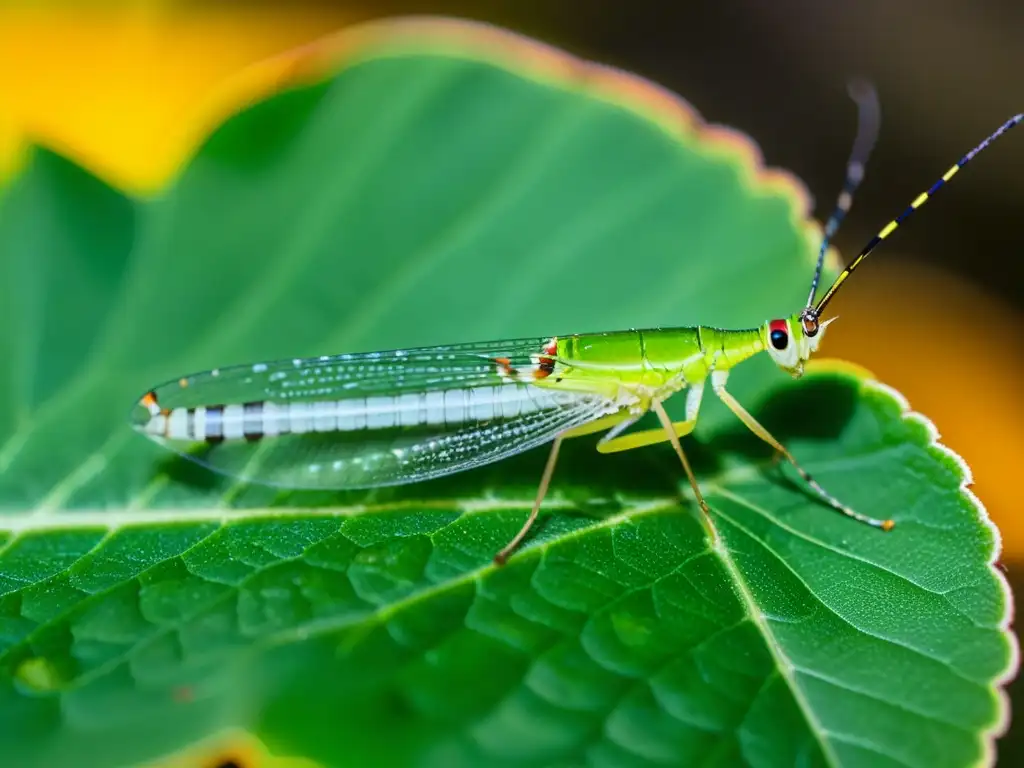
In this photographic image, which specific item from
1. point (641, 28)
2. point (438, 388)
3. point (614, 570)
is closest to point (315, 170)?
point (438, 388)

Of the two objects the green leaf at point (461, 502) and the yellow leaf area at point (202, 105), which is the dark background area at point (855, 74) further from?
the green leaf at point (461, 502)

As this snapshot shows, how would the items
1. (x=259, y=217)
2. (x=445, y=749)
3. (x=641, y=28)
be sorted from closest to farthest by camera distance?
(x=445, y=749) → (x=259, y=217) → (x=641, y=28)

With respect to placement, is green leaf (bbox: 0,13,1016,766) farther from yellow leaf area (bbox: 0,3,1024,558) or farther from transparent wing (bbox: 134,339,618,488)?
yellow leaf area (bbox: 0,3,1024,558)

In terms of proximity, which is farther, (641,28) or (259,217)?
(641,28)

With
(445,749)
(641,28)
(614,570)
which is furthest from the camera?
(641,28)

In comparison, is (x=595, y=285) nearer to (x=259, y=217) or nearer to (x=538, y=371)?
(x=538, y=371)

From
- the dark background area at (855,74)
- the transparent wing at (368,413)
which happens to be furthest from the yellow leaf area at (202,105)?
the transparent wing at (368,413)
